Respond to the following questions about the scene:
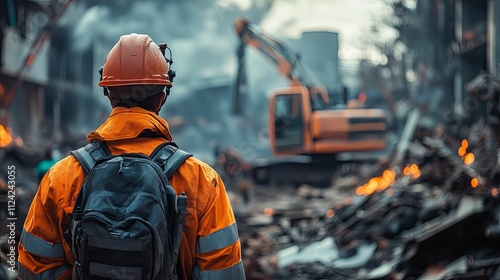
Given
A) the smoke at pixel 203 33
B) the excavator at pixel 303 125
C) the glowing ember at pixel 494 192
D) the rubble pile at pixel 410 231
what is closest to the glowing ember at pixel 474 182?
the rubble pile at pixel 410 231

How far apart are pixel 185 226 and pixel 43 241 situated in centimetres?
50

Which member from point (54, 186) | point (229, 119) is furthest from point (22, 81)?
point (54, 186)

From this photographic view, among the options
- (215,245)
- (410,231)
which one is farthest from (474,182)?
(215,245)

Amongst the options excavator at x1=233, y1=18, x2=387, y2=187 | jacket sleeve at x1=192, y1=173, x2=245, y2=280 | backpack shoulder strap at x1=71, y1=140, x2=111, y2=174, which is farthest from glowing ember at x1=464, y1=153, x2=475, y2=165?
excavator at x1=233, y1=18, x2=387, y2=187

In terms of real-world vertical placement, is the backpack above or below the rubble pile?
above

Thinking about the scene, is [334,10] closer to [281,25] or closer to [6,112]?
[281,25]

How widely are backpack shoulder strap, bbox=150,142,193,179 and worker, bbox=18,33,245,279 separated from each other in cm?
3

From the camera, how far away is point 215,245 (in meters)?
3.00

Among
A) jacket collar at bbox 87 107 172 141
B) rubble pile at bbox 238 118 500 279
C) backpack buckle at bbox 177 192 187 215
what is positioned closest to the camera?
backpack buckle at bbox 177 192 187 215

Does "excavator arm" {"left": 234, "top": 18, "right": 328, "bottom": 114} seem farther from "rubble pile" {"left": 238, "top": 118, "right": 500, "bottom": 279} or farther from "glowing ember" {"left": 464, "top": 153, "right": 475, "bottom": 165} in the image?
"glowing ember" {"left": 464, "top": 153, "right": 475, "bottom": 165}

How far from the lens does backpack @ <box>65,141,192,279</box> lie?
2.78 m

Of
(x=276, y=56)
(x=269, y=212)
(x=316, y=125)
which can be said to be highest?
(x=276, y=56)

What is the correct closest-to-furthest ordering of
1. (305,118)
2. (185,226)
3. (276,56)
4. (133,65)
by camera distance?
(185,226) → (133,65) → (305,118) → (276,56)

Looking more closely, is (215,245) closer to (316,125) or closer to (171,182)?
(171,182)
